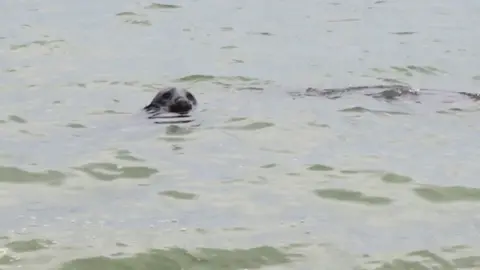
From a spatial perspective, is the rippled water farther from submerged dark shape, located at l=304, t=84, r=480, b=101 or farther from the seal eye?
the seal eye

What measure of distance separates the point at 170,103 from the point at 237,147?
160 cm

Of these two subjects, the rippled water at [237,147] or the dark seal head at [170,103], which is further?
the dark seal head at [170,103]

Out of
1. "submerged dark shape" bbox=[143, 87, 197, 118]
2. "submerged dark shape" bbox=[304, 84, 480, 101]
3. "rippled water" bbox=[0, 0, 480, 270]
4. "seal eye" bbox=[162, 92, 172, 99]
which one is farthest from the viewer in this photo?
"submerged dark shape" bbox=[304, 84, 480, 101]

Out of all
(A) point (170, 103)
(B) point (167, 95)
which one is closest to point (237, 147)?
(A) point (170, 103)

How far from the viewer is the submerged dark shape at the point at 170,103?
1080cm

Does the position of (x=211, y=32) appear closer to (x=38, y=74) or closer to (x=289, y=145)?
(x=38, y=74)

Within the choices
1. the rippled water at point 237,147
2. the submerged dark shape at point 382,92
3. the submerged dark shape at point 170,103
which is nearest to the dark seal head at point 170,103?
the submerged dark shape at point 170,103

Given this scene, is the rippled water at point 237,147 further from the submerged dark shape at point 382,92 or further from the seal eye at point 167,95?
the seal eye at point 167,95

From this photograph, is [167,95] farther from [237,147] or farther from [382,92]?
[382,92]

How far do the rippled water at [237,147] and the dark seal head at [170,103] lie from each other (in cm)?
25

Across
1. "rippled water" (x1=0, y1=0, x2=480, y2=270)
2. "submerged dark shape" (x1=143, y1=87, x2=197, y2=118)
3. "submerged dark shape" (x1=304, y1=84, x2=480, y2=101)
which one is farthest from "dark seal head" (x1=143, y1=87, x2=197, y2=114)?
"submerged dark shape" (x1=304, y1=84, x2=480, y2=101)

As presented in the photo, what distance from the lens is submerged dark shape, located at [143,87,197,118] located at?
35.4ft

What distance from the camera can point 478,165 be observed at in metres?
8.97

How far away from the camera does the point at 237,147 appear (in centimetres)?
954
